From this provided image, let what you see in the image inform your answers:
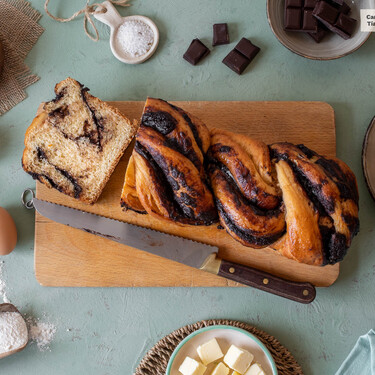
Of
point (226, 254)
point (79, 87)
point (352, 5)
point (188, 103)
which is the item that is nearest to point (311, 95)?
point (352, 5)

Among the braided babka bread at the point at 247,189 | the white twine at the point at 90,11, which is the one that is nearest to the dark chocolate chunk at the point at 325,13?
the braided babka bread at the point at 247,189

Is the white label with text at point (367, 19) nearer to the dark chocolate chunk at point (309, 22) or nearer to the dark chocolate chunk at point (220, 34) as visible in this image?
the dark chocolate chunk at point (309, 22)

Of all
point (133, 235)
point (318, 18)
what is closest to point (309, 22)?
point (318, 18)

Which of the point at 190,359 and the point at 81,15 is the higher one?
the point at 81,15

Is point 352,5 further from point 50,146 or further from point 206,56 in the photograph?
point 50,146

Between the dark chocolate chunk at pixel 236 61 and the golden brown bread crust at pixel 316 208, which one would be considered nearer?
the golden brown bread crust at pixel 316 208

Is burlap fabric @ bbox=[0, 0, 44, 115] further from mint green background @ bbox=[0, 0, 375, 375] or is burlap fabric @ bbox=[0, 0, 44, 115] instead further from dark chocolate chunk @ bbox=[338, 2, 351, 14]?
dark chocolate chunk @ bbox=[338, 2, 351, 14]
